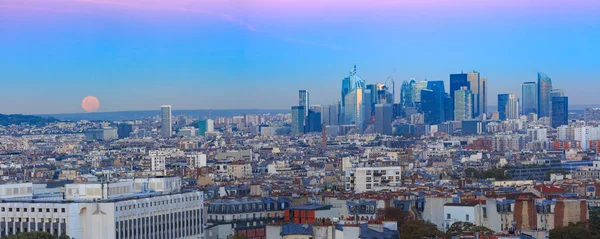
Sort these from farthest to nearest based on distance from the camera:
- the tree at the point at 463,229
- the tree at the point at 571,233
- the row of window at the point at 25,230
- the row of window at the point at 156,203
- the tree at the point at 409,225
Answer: the row of window at the point at 156,203
the row of window at the point at 25,230
the tree at the point at 571,233
the tree at the point at 409,225
the tree at the point at 463,229

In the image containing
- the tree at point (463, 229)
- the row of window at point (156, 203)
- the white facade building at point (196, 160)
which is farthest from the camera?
the white facade building at point (196, 160)

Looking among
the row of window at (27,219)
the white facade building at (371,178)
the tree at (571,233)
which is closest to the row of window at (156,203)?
the row of window at (27,219)

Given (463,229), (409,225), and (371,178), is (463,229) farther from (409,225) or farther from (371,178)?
(371,178)

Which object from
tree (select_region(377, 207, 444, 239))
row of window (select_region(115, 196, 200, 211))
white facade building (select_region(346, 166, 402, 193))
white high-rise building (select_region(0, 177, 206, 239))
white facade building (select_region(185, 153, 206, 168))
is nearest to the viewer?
tree (select_region(377, 207, 444, 239))

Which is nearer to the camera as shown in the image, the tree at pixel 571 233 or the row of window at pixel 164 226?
the tree at pixel 571 233

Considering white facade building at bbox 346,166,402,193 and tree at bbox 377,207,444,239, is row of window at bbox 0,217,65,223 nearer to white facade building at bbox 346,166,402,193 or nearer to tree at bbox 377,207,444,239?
tree at bbox 377,207,444,239

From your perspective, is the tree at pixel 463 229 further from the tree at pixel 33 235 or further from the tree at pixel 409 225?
the tree at pixel 33 235

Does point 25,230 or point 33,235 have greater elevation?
point 33,235

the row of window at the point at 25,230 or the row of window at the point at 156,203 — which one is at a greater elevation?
the row of window at the point at 156,203

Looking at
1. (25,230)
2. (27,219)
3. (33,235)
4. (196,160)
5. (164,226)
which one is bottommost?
(196,160)

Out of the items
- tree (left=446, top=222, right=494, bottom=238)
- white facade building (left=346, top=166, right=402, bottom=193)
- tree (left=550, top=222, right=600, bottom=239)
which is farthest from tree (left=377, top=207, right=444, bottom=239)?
white facade building (left=346, top=166, right=402, bottom=193)

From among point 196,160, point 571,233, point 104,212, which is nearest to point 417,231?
point 571,233

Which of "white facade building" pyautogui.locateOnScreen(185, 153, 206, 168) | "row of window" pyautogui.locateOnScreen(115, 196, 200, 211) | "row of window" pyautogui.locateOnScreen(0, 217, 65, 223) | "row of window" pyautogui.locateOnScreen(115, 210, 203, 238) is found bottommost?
"white facade building" pyautogui.locateOnScreen(185, 153, 206, 168)
